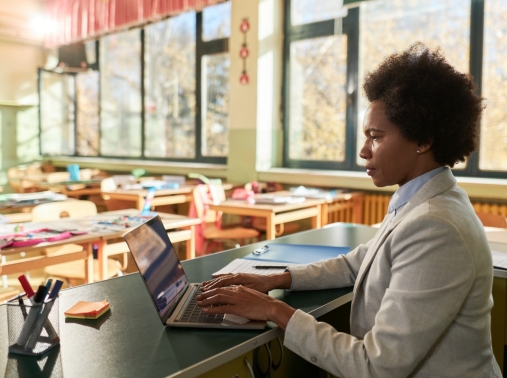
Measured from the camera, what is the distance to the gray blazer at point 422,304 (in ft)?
3.11

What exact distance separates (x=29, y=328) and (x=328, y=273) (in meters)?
0.79

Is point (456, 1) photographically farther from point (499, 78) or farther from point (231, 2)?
point (231, 2)

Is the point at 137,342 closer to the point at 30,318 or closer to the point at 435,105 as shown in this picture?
the point at 30,318

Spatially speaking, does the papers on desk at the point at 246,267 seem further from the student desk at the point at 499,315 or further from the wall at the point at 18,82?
the wall at the point at 18,82

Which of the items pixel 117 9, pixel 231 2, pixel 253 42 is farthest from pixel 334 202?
pixel 117 9

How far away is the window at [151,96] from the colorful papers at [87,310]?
519 centimetres

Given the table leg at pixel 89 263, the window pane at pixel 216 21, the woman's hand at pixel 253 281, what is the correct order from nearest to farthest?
1. the woman's hand at pixel 253 281
2. the table leg at pixel 89 263
3. the window pane at pixel 216 21

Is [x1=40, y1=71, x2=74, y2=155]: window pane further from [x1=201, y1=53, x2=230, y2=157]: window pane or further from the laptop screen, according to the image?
the laptop screen

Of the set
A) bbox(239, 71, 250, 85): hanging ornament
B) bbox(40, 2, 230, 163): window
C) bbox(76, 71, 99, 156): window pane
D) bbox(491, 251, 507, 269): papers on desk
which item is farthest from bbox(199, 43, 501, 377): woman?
bbox(76, 71, 99, 156): window pane

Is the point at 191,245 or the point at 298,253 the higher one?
the point at 298,253

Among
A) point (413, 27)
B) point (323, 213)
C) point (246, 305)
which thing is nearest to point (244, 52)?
point (413, 27)

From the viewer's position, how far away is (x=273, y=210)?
12.9 feet

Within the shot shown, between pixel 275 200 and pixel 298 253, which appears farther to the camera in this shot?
pixel 275 200

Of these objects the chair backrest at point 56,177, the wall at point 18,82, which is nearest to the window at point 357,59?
the chair backrest at point 56,177
